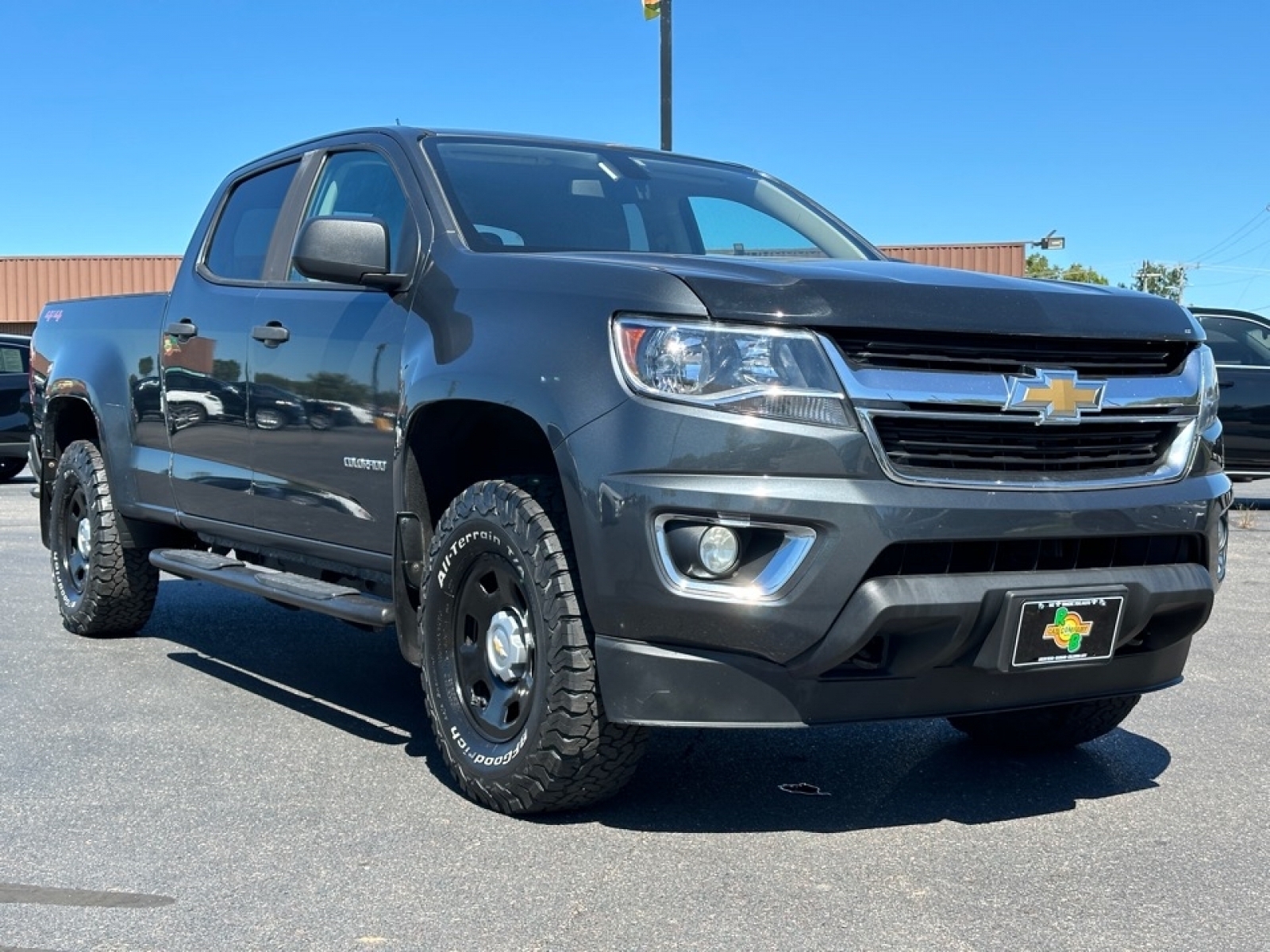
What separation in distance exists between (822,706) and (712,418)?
0.73 metres

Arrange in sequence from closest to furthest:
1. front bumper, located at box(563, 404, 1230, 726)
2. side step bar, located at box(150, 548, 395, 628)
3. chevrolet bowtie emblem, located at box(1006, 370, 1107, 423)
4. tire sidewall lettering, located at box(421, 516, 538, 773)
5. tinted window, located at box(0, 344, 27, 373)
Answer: front bumper, located at box(563, 404, 1230, 726)
chevrolet bowtie emblem, located at box(1006, 370, 1107, 423)
tire sidewall lettering, located at box(421, 516, 538, 773)
side step bar, located at box(150, 548, 395, 628)
tinted window, located at box(0, 344, 27, 373)

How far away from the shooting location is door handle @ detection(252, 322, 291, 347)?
5086mm

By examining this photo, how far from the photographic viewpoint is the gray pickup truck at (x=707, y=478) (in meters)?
3.48

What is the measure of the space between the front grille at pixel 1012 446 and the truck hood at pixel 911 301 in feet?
0.74

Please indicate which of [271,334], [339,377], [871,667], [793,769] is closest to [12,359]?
[271,334]

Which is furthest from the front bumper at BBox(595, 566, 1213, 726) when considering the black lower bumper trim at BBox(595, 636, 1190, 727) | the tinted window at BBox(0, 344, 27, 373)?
the tinted window at BBox(0, 344, 27, 373)

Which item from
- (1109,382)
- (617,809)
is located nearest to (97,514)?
(617,809)

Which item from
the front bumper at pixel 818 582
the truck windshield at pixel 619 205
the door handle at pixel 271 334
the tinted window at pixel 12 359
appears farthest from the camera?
the tinted window at pixel 12 359

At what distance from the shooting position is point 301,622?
7.26m

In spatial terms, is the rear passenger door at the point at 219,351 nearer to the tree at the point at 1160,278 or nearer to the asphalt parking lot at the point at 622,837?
the asphalt parking lot at the point at 622,837

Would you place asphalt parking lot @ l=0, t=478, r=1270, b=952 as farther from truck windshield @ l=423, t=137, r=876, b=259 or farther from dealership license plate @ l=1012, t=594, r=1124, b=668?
truck windshield @ l=423, t=137, r=876, b=259

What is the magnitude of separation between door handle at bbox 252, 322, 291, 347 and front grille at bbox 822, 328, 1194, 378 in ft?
7.33

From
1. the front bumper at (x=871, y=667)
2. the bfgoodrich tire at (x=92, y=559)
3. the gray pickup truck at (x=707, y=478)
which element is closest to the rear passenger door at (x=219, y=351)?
the gray pickup truck at (x=707, y=478)

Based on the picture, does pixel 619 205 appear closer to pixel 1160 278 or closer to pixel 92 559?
pixel 92 559
